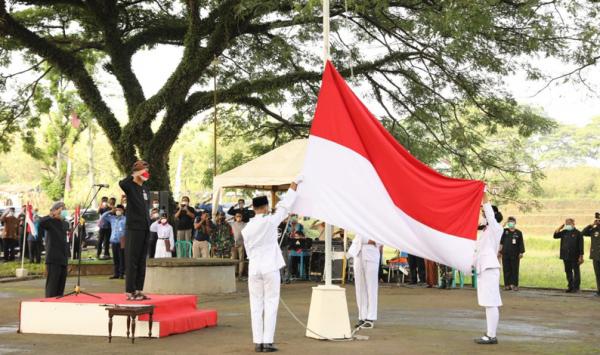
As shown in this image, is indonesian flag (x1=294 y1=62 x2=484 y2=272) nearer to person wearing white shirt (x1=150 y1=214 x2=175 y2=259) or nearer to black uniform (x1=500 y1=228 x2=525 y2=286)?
black uniform (x1=500 y1=228 x2=525 y2=286)

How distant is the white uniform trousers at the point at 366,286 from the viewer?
1353 centimetres

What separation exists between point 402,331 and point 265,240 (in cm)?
363

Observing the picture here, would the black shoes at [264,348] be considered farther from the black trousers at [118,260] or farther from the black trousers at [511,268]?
the black trousers at [118,260]

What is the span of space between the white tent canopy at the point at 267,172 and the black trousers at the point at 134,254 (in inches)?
373

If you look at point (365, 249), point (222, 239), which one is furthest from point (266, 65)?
point (365, 249)

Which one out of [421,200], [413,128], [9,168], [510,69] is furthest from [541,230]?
[9,168]

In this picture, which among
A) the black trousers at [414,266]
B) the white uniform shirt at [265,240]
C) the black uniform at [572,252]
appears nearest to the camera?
the white uniform shirt at [265,240]

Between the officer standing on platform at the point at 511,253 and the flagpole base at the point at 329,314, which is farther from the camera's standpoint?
the officer standing on platform at the point at 511,253

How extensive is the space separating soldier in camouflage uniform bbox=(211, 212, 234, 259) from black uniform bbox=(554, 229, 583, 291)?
977 centimetres

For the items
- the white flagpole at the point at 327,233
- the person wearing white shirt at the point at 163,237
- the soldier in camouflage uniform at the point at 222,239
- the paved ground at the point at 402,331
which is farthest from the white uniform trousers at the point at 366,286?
the soldier in camouflage uniform at the point at 222,239

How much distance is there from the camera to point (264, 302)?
Answer: 11.0 metres

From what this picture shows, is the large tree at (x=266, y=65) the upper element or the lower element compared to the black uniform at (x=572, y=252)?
upper

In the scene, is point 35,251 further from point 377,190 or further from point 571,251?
point 377,190

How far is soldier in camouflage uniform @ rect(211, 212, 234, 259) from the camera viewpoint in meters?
26.2
